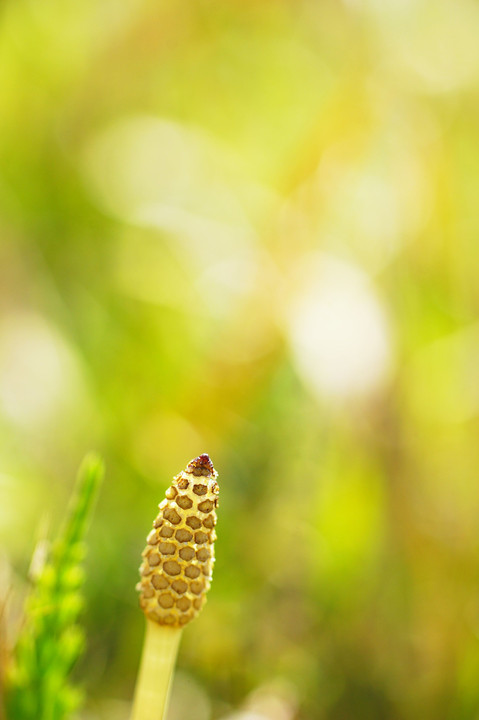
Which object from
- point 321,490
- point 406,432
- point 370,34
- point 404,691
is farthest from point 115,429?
point 370,34

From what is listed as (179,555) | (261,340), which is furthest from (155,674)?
(261,340)

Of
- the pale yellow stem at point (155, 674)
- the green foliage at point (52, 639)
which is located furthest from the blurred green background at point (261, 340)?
the pale yellow stem at point (155, 674)

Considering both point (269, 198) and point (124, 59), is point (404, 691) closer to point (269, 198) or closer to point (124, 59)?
point (269, 198)

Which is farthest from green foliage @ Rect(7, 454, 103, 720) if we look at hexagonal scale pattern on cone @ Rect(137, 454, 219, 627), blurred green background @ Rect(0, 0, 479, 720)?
hexagonal scale pattern on cone @ Rect(137, 454, 219, 627)

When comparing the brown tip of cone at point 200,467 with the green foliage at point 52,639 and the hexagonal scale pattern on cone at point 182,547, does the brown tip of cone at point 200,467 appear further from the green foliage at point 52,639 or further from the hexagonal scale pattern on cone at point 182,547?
the green foliage at point 52,639

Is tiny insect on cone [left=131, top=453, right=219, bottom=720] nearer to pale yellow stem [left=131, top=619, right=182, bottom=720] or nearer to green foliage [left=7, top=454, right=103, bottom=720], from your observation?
pale yellow stem [left=131, top=619, right=182, bottom=720]

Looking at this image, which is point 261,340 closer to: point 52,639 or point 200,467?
point 52,639
